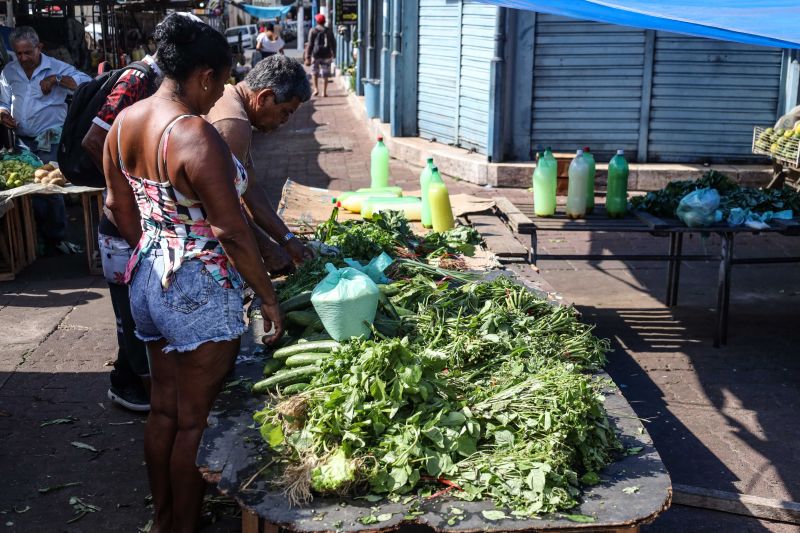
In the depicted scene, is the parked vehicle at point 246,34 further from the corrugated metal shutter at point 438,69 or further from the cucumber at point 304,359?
the cucumber at point 304,359

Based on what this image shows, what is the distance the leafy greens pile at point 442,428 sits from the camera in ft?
9.23

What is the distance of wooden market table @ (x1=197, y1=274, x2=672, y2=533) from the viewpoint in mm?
2668

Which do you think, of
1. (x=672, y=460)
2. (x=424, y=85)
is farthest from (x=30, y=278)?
(x=424, y=85)

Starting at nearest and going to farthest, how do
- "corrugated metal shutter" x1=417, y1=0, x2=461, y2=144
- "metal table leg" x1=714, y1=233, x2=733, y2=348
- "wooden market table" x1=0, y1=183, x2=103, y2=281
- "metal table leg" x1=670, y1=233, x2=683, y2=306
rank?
"metal table leg" x1=714, y1=233, x2=733, y2=348 < "metal table leg" x1=670, y1=233, x2=683, y2=306 < "wooden market table" x1=0, y1=183, x2=103, y2=281 < "corrugated metal shutter" x1=417, y1=0, x2=461, y2=144

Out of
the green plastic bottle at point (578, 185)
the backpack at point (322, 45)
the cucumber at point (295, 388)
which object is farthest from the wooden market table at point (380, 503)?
the backpack at point (322, 45)

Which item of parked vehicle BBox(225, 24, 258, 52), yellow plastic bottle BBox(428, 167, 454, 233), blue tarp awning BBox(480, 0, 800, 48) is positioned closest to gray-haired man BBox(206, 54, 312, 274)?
blue tarp awning BBox(480, 0, 800, 48)

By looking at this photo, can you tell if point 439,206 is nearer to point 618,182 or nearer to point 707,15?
point 618,182

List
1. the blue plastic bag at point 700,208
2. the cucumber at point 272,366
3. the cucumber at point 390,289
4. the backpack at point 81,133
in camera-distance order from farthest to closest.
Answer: the blue plastic bag at point 700,208 < the backpack at point 81,133 < the cucumber at point 390,289 < the cucumber at point 272,366

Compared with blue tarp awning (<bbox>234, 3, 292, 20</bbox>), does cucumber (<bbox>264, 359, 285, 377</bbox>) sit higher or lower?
lower

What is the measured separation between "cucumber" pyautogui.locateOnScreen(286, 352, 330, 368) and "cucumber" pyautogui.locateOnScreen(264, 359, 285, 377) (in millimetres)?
116

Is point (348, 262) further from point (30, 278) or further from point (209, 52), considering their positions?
point (30, 278)

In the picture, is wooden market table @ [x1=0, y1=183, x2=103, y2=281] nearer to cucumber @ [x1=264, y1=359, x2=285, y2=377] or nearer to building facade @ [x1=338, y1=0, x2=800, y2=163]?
cucumber @ [x1=264, y1=359, x2=285, y2=377]

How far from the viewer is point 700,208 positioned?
5637 mm

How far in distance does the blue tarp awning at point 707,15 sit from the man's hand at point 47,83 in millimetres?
4719
